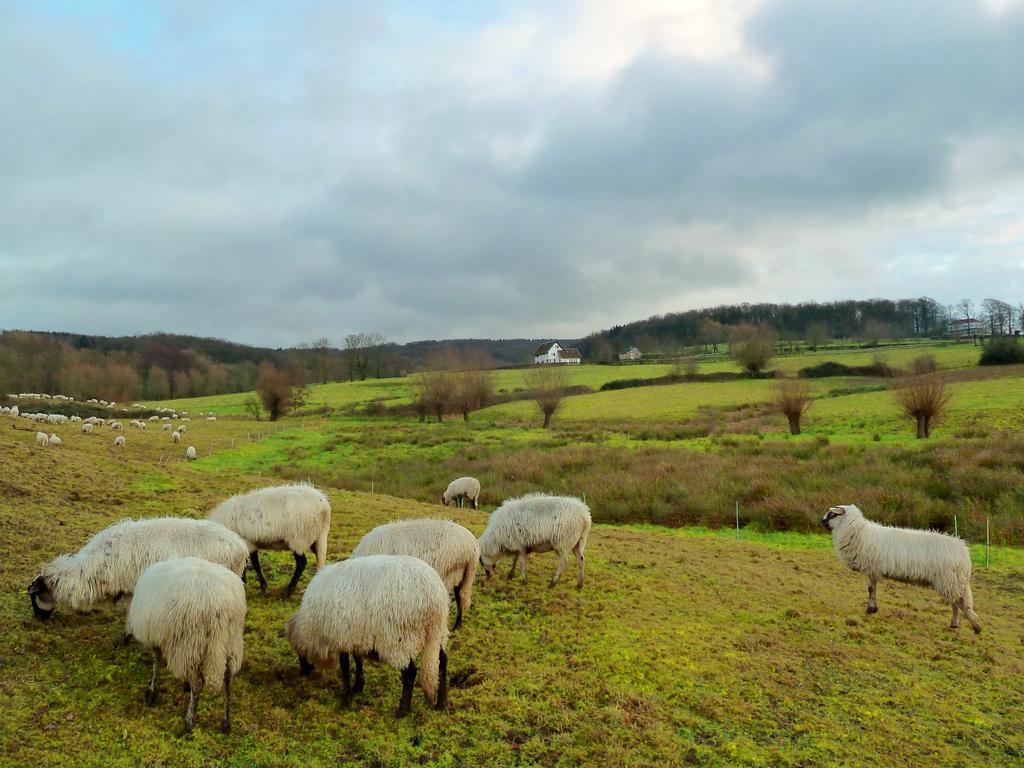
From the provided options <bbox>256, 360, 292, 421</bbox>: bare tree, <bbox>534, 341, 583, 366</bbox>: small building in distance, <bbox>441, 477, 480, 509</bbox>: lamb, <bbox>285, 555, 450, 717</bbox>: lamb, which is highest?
<bbox>534, 341, 583, 366</bbox>: small building in distance

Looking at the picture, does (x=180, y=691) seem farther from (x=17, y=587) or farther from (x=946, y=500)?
(x=946, y=500)

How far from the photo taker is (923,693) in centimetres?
770

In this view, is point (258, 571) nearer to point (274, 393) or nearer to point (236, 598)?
point (236, 598)

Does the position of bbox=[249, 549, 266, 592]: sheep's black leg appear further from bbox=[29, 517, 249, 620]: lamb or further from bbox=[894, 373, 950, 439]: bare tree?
bbox=[894, 373, 950, 439]: bare tree

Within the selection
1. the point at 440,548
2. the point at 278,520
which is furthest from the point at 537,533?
the point at 278,520

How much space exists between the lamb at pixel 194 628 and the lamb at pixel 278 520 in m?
3.03


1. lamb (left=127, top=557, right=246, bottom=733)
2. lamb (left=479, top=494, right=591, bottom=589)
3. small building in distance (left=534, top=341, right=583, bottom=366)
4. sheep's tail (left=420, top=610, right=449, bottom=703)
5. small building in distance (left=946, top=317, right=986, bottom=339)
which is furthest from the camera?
small building in distance (left=534, top=341, right=583, bottom=366)

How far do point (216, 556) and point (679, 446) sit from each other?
97.0ft

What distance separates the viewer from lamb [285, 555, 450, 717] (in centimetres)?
629

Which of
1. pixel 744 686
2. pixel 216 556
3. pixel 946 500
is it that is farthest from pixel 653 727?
pixel 946 500

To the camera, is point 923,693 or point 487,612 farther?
point 487,612

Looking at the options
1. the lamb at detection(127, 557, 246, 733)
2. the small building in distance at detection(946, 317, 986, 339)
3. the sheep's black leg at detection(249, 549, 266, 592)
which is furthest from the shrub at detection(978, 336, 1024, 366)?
the lamb at detection(127, 557, 246, 733)

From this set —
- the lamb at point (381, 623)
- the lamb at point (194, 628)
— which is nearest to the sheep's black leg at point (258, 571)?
the lamb at point (381, 623)

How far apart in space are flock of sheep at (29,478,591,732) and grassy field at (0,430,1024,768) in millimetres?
368
